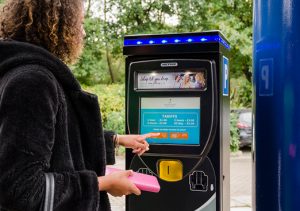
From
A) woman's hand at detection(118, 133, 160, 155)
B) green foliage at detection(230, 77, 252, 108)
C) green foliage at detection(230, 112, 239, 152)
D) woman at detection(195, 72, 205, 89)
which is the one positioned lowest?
green foliage at detection(230, 112, 239, 152)

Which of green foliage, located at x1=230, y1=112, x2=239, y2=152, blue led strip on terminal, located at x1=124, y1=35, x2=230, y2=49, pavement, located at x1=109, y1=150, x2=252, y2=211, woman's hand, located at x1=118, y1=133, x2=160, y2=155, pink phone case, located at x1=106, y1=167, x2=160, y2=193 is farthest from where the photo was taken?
green foliage, located at x1=230, y1=112, x2=239, y2=152

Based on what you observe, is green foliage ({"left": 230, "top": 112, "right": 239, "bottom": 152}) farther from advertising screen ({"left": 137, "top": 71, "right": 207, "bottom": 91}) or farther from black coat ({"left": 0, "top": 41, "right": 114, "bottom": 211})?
black coat ({"left": 0, "top": 41, "right": 114, "bottom": 211})

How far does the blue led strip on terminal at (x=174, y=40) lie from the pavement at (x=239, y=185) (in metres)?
3.70

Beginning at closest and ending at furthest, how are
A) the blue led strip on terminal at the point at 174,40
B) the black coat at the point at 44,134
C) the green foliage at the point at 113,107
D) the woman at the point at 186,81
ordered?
1. the black coat at the point at 44,134
2. the blue led strip on terminal at the point at 174,40
3. the woman at the point at 186,81
4. the green foliage at the point at 113,107

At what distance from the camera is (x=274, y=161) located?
56.2 inches

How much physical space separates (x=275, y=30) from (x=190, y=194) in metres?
1.68

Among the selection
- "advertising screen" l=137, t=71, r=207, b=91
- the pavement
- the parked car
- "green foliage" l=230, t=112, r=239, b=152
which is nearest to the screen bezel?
"advertising screen" l=137, t=71, r=207, b=91

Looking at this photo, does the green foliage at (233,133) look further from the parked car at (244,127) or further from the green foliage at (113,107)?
the green foliage at (113,107)

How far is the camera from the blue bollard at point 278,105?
1.37 meters

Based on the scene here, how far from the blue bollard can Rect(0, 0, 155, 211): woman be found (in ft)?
1.59

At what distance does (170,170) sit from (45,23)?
160cm

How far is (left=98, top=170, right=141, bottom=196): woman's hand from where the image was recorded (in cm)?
159

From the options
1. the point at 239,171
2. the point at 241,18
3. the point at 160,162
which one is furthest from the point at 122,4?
the point at 160,162

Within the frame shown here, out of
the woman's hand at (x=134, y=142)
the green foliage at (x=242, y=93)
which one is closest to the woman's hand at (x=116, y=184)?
the woman's hand at (x=134, y=142)
